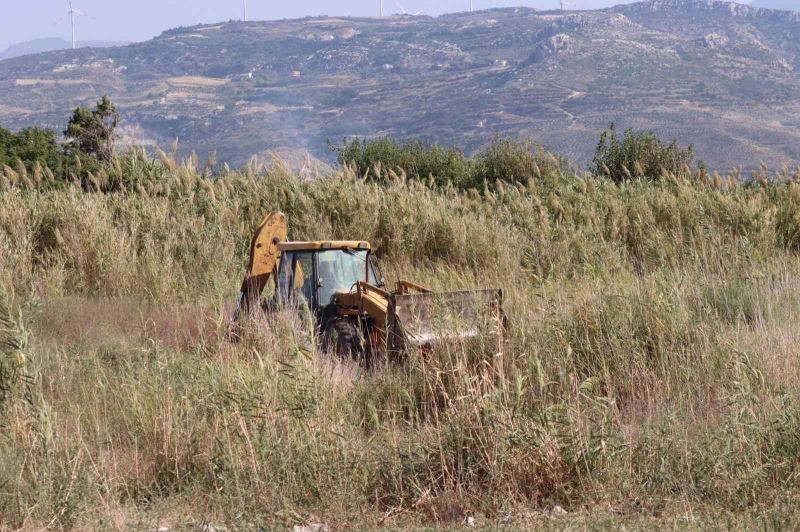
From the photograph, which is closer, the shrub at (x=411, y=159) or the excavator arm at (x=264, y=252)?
the excavator arm at (x=264, y=252)

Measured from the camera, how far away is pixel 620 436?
6.15m

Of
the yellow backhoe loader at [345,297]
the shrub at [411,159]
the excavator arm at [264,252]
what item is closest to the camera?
the yellow backhoe loader at [345,297]

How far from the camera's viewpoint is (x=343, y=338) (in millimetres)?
10055

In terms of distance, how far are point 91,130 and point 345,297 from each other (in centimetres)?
2805

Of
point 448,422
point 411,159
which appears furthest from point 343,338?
point 411,159

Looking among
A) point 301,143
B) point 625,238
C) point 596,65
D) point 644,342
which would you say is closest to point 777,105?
point 596,65

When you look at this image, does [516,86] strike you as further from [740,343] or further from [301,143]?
[740,343]

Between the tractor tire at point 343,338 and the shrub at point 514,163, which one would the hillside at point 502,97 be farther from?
the tractor tire at point 343,338

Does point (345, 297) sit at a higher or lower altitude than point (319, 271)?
lower

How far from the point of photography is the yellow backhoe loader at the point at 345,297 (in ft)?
28.1

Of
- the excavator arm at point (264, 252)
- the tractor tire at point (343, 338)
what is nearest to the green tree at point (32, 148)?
the excavator arm at point (264, 252)

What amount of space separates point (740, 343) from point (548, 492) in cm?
252

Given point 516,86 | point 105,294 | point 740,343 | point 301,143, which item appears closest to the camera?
point 740,343

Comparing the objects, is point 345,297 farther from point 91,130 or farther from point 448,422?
point 91,130
